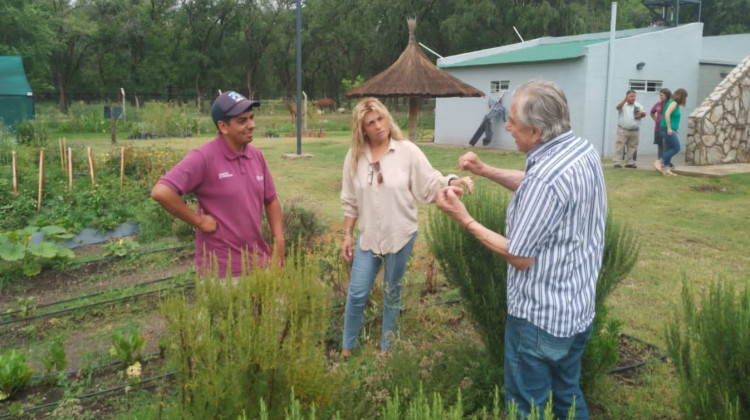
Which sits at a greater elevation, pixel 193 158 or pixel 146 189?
pixel 193 158

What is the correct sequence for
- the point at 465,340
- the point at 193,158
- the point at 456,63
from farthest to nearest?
the point at 456,63 < the point at 465,340 < the point at 193,158

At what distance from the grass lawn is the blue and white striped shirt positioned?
22.7 inches

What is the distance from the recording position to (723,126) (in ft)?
45.0

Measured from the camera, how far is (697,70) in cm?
1822

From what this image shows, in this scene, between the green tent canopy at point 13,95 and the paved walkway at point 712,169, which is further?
the green tent canopy at point 13,95

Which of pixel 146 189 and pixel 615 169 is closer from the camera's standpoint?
pixel 146 189

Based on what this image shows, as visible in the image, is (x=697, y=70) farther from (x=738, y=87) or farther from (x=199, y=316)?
(x=199, y=316)

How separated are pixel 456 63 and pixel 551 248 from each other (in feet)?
63.9

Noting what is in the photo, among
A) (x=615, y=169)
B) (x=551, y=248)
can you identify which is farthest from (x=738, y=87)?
(x=551, y=248)

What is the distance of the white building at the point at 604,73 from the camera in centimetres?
1672

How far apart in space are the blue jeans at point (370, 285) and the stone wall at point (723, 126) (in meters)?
11.8

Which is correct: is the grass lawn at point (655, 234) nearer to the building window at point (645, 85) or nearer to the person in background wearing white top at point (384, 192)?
the person in background wearing white top at point (384, 192)

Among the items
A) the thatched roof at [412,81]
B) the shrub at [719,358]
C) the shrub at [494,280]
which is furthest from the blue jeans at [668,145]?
the shrub at [719,358]

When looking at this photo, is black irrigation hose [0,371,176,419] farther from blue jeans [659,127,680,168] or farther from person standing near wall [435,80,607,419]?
blue jeans [659,127,680,168]
